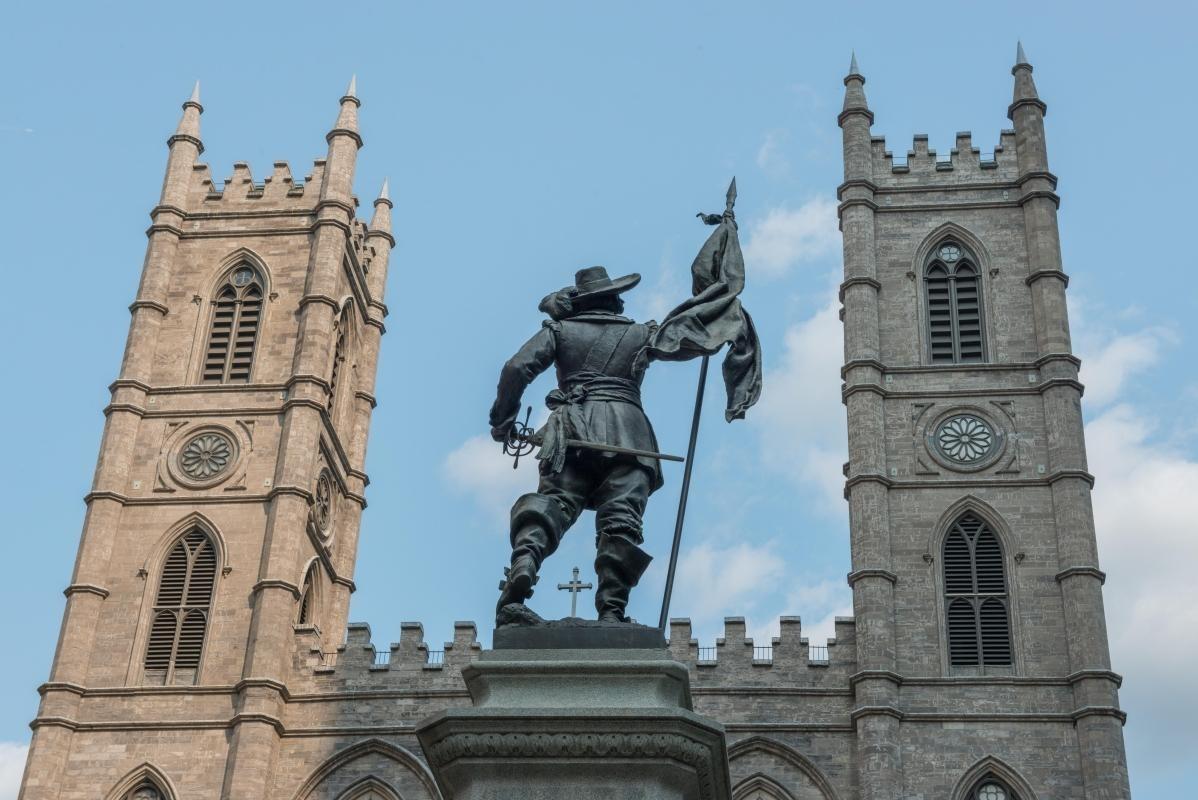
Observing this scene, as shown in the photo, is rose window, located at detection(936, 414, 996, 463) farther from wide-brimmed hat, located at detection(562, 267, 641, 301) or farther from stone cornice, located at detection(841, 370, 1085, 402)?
wide-brimmed hat, located at detection(562, 267, 641, 301)

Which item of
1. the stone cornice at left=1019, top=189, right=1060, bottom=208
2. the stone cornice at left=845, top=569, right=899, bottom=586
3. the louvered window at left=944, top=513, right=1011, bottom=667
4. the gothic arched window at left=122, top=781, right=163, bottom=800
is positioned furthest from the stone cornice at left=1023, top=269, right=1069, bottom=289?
the gothic arched window at left=122, top=781, right=163, bottom=800

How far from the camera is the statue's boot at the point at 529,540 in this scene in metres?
8.15

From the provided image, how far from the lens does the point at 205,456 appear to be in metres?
36.7

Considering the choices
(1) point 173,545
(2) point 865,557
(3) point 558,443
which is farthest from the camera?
(1) point 173,545

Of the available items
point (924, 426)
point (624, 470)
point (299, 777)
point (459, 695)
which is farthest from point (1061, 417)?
point (624, 470)

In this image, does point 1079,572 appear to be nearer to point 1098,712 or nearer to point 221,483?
point 1098,712

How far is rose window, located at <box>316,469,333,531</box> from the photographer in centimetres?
3784

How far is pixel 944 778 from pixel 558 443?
24398mm

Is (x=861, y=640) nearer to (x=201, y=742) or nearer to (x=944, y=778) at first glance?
(x=944, y=778)

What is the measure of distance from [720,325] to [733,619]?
81.3ft

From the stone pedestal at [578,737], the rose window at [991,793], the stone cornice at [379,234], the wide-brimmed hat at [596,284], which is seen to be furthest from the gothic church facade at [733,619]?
the stone pedestal at [578,737]

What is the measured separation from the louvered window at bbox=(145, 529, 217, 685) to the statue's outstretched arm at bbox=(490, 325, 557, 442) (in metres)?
26.6

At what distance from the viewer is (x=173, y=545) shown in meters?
35.7

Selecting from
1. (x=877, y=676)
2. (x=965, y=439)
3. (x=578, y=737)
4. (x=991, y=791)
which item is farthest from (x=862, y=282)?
(x=578, y=737)
